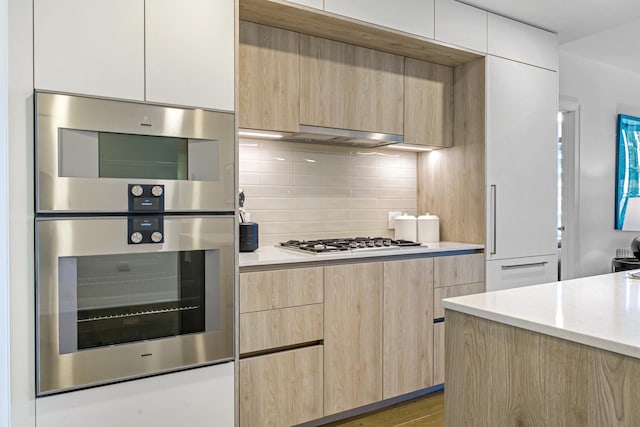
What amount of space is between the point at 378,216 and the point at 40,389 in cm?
230

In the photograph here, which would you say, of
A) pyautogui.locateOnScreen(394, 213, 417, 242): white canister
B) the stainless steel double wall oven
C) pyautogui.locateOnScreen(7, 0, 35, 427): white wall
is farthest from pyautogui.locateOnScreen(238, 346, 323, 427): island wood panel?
pyautogui.locateOnScreen(394, 213, 417, 242): white canister

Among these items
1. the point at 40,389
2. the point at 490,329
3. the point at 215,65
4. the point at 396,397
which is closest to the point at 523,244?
the point at 396,397

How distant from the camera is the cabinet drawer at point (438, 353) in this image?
108 inches

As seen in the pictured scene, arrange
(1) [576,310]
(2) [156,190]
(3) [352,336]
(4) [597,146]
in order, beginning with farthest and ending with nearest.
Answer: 1. (4) [597,146]
2. (3) [352,336]
3. (2) [156,190]
4. (1) [576,310]

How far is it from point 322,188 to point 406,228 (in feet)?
2.28

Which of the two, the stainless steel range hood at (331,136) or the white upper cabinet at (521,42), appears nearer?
the stainless steel range hood at (331,136)

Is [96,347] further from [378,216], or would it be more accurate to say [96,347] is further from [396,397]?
[378,216]

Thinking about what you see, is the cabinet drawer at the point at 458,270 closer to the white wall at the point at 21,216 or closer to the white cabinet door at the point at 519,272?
the white cabinet door at the point at 519,272

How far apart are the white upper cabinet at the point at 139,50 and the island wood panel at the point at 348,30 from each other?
0.33 meters

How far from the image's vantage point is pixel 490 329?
4.34ft

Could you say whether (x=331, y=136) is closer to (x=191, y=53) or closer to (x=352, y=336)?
(x=191, y=53)

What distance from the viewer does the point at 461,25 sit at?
2.81m

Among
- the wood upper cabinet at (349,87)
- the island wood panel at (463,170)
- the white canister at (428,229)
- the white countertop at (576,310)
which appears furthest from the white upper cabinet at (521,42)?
the white countertop at (576,310)

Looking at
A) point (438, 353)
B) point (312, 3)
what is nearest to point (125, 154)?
point (312, 3)
